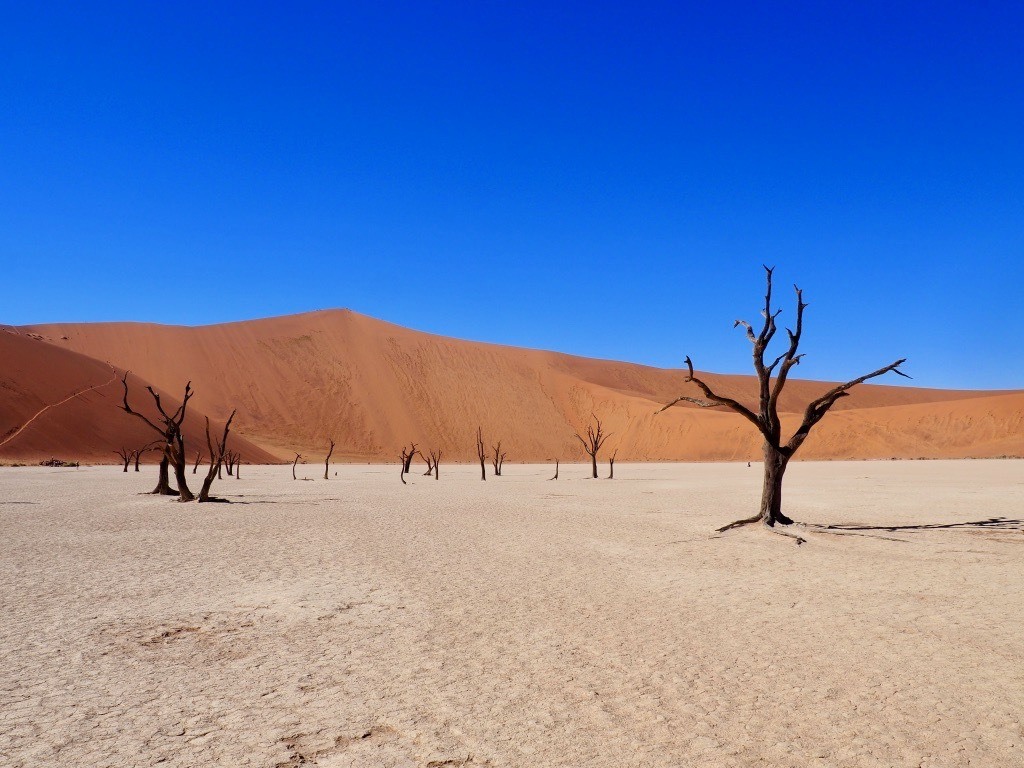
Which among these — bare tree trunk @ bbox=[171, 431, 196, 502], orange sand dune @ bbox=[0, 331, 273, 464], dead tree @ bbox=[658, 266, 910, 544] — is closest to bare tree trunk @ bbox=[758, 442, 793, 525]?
dead tree @ bbox=[658, 266, 910, 544]

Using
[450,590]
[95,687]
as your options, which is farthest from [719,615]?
[95,687]

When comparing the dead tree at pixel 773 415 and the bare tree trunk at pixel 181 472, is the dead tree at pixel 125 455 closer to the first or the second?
the bare tree trunk at pixel 181 472

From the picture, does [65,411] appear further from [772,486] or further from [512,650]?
[512,650]

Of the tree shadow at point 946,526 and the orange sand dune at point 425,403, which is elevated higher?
the orange sand dune at point 425,403

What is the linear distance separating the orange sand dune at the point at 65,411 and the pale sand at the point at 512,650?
40402 mm

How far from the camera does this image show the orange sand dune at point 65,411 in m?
45.9

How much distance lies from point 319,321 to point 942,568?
87.3 m

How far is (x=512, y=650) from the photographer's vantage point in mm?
5750

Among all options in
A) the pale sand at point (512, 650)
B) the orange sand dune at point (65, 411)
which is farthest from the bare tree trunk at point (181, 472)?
the orange sand dune at point (65, 411)

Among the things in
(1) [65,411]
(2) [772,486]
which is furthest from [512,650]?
(1) [65,411]

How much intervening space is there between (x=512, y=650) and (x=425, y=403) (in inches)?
2871

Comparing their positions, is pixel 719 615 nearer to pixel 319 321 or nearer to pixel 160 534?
pixel 160 534

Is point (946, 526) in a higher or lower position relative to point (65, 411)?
lower

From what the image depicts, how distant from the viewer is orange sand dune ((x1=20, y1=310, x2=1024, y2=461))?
67.8m
